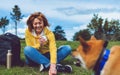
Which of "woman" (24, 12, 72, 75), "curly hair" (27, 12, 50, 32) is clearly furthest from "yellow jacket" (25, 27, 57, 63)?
"curly hair" (27, 12, 50, 32)

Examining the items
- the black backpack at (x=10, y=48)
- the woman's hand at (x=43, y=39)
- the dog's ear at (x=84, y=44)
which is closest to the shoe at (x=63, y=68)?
the woman's hand at (x=43, y=39)

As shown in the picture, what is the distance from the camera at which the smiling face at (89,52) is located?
676 centimetres

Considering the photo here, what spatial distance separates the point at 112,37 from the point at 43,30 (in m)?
3.94

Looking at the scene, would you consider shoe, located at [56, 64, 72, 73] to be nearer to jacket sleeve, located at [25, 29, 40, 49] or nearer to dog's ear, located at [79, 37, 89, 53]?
jacket sleeve, located at [25, 29, 40, 49]

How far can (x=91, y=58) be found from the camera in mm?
6785

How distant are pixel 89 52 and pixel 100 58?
24cm

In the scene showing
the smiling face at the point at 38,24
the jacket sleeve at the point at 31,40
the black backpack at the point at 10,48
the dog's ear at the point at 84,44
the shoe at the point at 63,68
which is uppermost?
the smiling face at the point at 38,24

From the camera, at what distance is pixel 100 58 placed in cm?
671

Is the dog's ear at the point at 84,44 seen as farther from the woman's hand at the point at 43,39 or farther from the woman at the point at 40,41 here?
the woman's hand at the point at 43,39

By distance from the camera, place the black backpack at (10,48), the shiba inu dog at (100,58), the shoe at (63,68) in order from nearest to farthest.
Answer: the shiba inu dog at (100,58) → the shoe at (63,68) → the black backpack at (10,48)

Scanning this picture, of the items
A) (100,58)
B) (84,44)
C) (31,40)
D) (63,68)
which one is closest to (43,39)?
(31,40)

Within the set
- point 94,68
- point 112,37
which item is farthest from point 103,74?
point 112,37

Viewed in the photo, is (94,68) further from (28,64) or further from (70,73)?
(28,64)

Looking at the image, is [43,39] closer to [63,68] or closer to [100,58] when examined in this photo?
[63,68]
